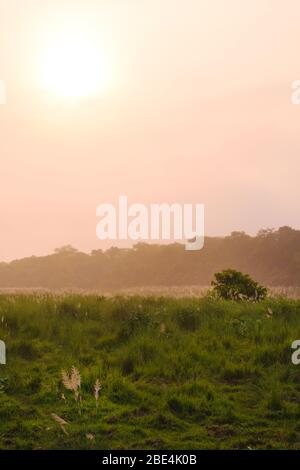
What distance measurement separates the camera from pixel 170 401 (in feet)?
36.6

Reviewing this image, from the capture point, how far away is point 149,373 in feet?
41.2

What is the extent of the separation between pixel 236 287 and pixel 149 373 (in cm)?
729

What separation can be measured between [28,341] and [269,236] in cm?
5122

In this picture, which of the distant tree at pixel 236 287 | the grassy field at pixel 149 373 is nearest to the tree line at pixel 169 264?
the distant tree at pixel 236 287

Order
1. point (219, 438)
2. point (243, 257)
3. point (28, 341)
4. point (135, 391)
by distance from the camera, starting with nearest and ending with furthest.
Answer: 1. point (219, 438)
2. point (135, 391)
3. point (28, 341)
4. point (243, 257)

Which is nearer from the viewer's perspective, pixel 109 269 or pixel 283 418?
pixel 283 418

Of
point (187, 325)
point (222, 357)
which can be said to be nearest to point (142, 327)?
point (187, 325)

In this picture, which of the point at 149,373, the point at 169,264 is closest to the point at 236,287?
the point at 149,373

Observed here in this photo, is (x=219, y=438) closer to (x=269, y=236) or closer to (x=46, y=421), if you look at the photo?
(x=46, y=421)

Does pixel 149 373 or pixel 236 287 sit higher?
pixel 236 287

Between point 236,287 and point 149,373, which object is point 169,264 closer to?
point 236,287

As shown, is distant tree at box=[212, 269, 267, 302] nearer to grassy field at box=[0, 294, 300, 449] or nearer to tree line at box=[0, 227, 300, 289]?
grassy field at box=[0, 294, 300, 449]

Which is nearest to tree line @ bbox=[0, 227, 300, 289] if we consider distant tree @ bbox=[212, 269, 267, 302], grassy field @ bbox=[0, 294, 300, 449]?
distant tree @ bbox=[212, 269, 267, 302]

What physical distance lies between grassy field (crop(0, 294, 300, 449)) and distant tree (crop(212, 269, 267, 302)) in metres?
1.63
